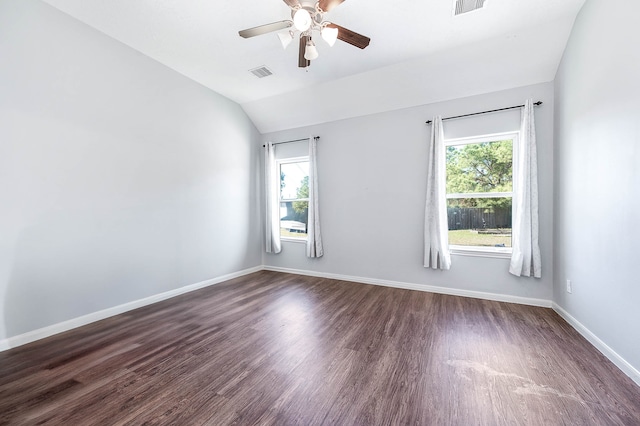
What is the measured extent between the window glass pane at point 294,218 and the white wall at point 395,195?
265mm

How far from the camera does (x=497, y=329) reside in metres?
2.51

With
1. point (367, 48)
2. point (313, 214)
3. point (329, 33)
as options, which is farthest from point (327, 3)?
point (313, 214)

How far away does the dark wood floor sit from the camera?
1467 mm

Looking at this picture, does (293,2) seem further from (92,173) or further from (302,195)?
(302,195)

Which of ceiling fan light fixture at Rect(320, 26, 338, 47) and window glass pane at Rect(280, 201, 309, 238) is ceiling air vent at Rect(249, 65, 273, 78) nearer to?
ceiling fan light fixture at Rect(320, 26, 338, 47)

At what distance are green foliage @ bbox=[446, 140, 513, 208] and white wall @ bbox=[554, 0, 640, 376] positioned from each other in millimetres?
575

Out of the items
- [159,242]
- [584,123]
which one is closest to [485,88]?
[584,123]

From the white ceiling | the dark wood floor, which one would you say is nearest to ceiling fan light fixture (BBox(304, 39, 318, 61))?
the white ceiling

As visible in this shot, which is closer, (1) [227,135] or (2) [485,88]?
(2) [485,88]

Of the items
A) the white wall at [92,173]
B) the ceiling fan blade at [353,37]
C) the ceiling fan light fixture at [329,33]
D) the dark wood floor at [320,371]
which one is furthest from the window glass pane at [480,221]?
the white wall at [92,173]

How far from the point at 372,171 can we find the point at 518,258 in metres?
2.29

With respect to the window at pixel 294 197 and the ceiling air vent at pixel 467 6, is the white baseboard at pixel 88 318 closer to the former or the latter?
the window at pixel 294 197

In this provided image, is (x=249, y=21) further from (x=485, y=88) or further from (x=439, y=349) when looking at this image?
(x=439, y=349)

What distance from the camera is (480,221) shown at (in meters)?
3.50
